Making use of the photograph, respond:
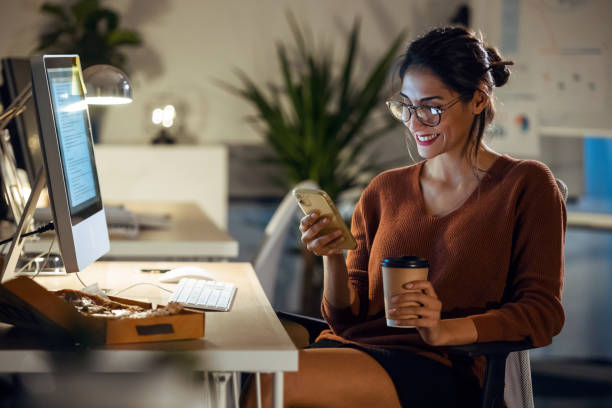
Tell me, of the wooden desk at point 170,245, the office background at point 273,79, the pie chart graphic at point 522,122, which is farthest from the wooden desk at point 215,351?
the office background at point 273,79

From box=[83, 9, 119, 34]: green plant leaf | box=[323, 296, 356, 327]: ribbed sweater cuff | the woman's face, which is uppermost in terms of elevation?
box=[83, 9, 119, 34]: green plant leaf

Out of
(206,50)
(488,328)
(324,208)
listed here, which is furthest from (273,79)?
(488,328)

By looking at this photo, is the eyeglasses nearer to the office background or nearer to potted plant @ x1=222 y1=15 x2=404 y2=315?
the office background

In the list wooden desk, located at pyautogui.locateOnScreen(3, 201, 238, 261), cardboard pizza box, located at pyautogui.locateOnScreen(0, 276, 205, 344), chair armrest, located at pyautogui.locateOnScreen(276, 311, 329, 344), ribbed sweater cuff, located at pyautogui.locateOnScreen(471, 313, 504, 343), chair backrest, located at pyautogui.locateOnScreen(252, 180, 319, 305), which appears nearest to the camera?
cardboard pizza box, located at pyautogui.locateOnScreen(0, 276, 205, 344)

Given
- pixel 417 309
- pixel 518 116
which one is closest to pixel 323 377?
pixel 417 309

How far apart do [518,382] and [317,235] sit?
564 mm

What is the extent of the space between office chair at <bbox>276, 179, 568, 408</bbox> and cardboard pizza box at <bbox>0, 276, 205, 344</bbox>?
1.74 feet

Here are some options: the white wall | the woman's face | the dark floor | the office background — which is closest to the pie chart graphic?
the office background

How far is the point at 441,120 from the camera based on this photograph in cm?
182

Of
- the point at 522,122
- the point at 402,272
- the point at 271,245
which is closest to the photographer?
the point at 402,272

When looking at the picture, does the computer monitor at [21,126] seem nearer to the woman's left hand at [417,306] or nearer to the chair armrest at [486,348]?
the woman's left hand at [417,306]

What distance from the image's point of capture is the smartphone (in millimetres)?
1594

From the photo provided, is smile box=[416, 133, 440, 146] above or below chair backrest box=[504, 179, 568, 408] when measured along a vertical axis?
above

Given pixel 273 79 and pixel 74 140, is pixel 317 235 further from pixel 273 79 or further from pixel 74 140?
pixel 273 79
